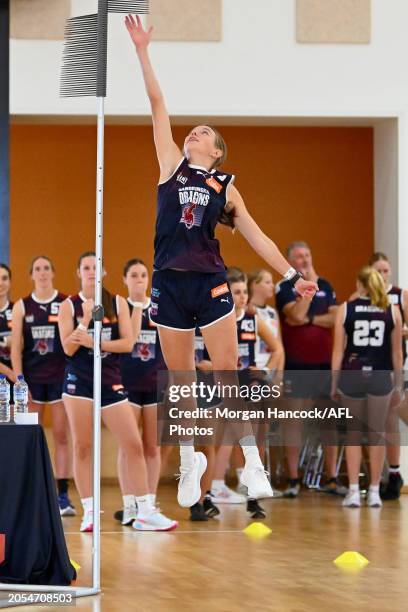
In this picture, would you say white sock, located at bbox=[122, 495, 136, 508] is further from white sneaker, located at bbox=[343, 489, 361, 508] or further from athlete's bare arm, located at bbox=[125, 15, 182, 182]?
athlete's bare arm, located at bbox=[125, 15, 182, 182]

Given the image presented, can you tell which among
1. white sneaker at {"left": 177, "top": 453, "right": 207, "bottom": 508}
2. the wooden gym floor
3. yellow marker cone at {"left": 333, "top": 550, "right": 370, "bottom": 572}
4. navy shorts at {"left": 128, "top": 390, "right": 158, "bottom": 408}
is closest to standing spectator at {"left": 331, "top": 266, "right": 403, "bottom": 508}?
the wooden gym floor

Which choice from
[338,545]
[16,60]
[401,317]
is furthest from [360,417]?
[16,60]

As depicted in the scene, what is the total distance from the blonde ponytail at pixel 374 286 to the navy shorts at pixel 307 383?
101 centimetres

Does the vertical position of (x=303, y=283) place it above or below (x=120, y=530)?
above

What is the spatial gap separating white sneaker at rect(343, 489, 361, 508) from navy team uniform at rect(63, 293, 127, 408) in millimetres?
2616

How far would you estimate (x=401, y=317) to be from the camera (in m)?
9.56

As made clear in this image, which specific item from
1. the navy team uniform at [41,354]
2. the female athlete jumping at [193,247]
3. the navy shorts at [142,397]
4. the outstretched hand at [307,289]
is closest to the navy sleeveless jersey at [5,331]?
the navy team uniform at [41,354]

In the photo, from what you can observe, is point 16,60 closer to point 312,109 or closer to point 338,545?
point 312,109

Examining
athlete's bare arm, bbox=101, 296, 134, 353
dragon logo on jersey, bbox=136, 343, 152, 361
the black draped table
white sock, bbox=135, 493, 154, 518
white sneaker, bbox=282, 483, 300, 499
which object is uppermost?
athlete's bare arm, bbox=101, 296, 134, 353

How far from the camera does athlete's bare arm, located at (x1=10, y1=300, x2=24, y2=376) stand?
350 inches

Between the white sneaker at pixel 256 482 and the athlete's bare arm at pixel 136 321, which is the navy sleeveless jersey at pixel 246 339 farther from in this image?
the white sneaker at pixel 256 482

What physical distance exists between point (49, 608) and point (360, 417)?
176 inches

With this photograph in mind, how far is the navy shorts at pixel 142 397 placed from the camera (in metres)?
8.65

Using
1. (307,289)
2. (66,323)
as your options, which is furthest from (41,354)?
(307,289)
